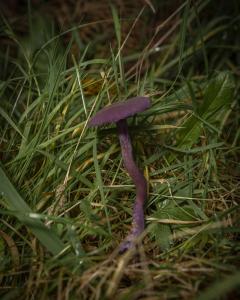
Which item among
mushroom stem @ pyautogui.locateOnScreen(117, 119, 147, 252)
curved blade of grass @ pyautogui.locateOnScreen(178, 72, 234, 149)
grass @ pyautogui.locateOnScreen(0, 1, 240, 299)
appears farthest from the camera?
curved blade of grass @ pyautogui.locateOnScreen(178, 72, 234, 149)

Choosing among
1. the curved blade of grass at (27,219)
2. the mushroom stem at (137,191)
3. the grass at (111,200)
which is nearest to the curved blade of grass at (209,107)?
the grass at (111,200)

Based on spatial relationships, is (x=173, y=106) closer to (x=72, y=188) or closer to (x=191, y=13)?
(x=72, y=188)

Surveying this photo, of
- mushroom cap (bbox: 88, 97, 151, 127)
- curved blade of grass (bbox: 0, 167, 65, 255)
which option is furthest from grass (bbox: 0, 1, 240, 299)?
mushroom cap (bbox: 88, 97, 151, 127)

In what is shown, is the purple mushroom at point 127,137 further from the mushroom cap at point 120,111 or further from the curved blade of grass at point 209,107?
the curved blade of grass at point 209,107

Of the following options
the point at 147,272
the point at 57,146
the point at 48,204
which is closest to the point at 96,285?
the point at 147,272

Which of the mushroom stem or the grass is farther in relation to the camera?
the mushroom stem

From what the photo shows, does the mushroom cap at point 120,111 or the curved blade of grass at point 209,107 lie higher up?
the mushroom cap at point 120,111

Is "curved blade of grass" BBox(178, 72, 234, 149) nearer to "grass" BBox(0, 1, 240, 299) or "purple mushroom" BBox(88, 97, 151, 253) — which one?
"grass" BBox(0, 1, 240, 299)

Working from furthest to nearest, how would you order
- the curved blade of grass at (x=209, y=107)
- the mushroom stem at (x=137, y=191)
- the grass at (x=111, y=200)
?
the curved blade of grass at (x=209, y=107) < the mushroom stem at (x=137, y=191) < the grass at (x=111, y=200)
